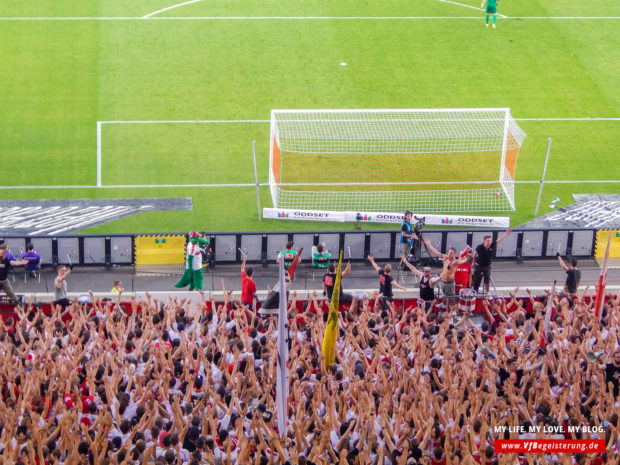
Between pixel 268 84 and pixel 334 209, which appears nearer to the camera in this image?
pixel 334 209

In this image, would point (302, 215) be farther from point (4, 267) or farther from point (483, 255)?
point (4, 267)

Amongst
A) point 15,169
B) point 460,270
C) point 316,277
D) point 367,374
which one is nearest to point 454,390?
point 367,374

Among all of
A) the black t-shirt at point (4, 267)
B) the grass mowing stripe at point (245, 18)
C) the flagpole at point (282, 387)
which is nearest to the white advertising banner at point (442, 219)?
the black t-shirt at point (4, 267)

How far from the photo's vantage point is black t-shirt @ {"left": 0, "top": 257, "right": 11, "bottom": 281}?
54.2 ft

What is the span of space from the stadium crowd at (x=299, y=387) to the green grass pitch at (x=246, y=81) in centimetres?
795

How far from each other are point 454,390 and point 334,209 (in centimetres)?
1099

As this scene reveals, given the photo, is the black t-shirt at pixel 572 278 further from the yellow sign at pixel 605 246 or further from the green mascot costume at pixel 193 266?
the green mascot costume at pixel 193 266

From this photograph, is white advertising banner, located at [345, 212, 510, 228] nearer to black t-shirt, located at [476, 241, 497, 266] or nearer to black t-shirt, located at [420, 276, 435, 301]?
black t-shirt, located at [476, 241, 497, 266]

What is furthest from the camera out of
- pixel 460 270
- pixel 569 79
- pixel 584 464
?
pixel 569 79

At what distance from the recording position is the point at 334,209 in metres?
22.3

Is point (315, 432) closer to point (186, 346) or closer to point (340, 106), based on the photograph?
point (186, 346)

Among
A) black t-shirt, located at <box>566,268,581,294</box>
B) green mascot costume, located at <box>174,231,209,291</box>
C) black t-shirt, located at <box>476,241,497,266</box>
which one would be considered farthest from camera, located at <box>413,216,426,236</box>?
green mascot costume, located at <box>174,231,209,291</box>

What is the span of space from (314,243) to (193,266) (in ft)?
9.59

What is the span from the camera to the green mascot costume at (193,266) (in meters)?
17.4
